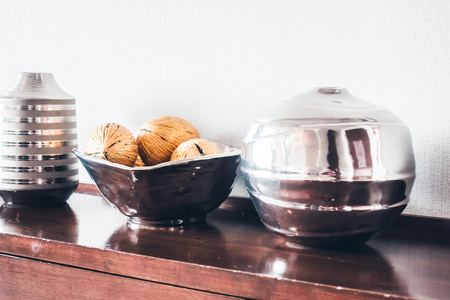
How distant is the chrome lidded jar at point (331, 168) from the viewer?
53 centimetres

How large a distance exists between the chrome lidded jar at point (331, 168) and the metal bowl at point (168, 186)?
0.10m

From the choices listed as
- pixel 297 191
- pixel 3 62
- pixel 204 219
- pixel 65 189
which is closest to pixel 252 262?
pixel 297 191

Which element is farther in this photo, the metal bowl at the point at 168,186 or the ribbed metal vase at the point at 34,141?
the ribbed metal vase at the point at 34,141

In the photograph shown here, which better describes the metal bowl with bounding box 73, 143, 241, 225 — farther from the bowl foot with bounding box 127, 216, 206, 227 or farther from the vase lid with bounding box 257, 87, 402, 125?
the vase lid with bounding box 257, 87, 402, 125

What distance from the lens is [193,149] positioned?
684 mm

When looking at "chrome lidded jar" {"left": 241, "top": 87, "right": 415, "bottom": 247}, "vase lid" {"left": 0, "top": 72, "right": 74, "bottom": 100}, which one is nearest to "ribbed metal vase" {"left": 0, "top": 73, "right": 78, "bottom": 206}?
"vase lid" {"left": 0, "top": 72, "right": 74, "bottom": 100}

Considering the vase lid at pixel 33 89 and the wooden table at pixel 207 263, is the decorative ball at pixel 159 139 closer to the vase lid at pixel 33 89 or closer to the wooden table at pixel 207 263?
the wooden table at pixel 207 263

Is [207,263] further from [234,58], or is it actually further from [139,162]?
[234,58]

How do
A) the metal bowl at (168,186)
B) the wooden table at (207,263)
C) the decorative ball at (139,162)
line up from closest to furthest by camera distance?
the wooden table at (207,263) < the metal bowl at (168,186) < the decorative ball at (139,162)

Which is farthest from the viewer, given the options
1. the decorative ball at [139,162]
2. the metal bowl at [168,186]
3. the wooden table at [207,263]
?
the decorative ball at [139,162]

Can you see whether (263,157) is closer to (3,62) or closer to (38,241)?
(38,241)

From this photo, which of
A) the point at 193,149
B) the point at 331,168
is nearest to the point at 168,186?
the point at 193,149

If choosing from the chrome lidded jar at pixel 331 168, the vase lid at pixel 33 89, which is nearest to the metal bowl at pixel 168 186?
the chrome lidded jar at pixel 331 168

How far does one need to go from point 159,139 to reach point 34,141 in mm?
247
